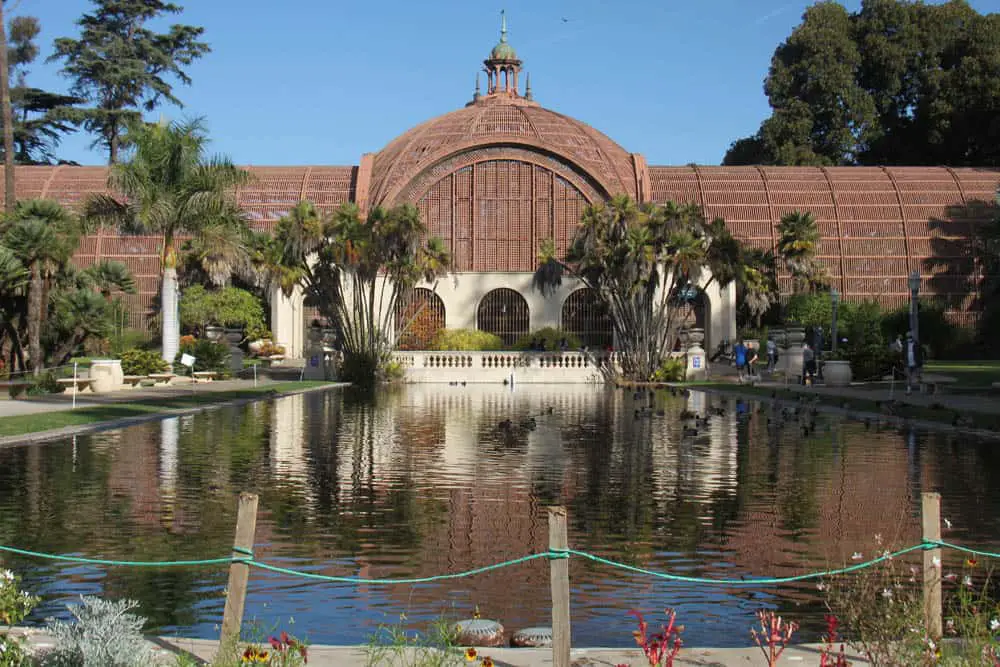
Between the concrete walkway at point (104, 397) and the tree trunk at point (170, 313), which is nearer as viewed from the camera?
the concrete walkway at point (104, 397)

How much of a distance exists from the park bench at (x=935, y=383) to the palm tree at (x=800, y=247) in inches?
700

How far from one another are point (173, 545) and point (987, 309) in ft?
194

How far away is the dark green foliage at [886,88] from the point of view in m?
80.3

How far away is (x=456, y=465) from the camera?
60.5 ft

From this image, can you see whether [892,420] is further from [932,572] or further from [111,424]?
[932,572]

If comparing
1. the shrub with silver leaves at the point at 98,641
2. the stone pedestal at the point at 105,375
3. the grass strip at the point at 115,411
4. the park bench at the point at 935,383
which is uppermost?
the stone pedestal at the point at 105,375

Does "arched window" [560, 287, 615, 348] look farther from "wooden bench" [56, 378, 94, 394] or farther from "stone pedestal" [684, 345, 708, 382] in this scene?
"wooden bench" [56, 378, 94, 394]

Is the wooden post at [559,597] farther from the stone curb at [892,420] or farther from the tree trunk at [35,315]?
the tree trunk at [35,315]

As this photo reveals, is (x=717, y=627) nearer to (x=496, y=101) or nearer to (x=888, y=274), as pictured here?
(x=888, y=274)

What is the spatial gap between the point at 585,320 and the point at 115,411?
38.0 meters

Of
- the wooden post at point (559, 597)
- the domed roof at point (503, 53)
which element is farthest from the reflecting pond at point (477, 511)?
the domed roof at point (503, 53)

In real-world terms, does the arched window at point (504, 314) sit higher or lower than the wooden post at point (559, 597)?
higher

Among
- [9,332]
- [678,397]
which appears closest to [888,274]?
[678,397]

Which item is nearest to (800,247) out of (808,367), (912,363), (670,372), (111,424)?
(670,372)
